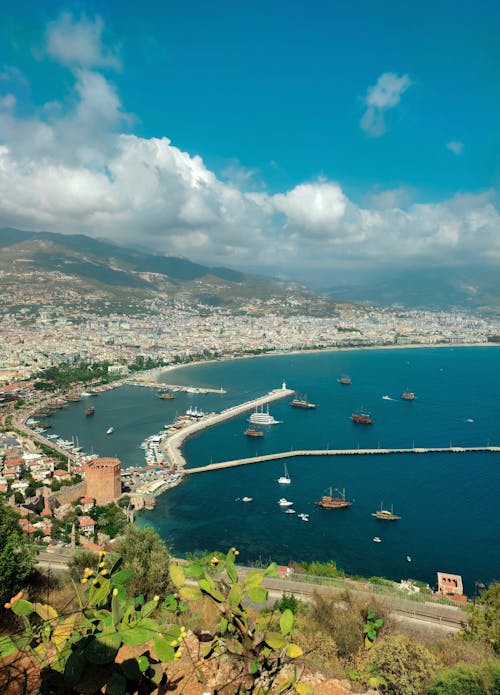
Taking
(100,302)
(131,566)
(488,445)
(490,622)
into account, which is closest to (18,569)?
(131,566)

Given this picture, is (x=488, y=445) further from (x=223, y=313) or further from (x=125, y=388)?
(x=223, y=313)

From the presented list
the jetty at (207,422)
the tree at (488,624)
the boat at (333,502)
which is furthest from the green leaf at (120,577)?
the jetty at (207,422)

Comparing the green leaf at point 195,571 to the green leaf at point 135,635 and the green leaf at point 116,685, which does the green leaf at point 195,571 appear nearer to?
the green leaf at point 135,635

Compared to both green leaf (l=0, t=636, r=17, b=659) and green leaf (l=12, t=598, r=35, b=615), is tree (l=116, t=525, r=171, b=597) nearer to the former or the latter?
green leaf (l=12, t=598, r=35, b=615)

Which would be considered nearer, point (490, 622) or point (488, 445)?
point (490, 622)

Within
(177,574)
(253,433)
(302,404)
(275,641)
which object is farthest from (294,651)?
(302,404)

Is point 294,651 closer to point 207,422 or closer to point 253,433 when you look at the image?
point 253,433
